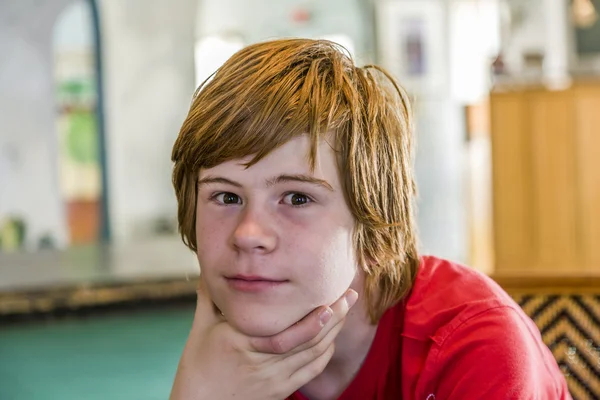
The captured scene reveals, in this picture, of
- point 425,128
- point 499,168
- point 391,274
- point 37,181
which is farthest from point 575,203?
point 391,274

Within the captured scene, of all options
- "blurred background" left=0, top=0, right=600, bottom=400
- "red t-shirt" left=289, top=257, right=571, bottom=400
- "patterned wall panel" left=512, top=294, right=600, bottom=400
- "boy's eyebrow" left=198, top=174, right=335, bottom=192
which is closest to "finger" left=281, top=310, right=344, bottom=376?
"red t-shirt" left=289, top=257, right=571, bottom=400

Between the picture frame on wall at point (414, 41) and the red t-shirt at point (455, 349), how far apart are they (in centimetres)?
738

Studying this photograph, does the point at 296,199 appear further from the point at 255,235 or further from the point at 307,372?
the point at 307,372

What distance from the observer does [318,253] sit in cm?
102

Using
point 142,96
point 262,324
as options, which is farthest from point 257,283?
point 142,96

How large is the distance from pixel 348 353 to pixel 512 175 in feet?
19.7

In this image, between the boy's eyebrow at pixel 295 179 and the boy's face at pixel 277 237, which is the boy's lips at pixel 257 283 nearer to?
the boy's face at pixel 277 237

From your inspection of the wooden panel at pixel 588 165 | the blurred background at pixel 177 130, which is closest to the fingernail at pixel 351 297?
the blurred background at pixel 177 130

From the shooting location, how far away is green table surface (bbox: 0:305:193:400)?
12.6 feet

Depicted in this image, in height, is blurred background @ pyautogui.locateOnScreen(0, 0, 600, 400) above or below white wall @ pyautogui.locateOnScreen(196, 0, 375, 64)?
below

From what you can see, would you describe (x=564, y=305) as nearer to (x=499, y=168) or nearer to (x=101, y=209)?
(x=499, y=168)

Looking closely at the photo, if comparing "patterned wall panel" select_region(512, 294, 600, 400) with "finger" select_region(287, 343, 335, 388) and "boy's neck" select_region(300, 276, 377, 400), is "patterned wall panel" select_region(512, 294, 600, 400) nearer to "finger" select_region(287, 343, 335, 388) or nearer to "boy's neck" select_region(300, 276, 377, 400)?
"boy's neck" select_region(300, 276, 377, 400)

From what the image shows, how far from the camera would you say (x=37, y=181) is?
7746 millimetres

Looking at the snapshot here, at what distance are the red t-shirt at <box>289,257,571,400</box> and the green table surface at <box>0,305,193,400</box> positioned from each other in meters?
2.67
